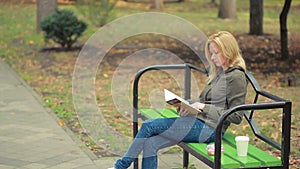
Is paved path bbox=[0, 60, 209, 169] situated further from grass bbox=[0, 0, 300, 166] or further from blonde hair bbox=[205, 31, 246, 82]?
blonde hair bbox=[205, 31, 246, 82]

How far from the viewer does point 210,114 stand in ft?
17.0

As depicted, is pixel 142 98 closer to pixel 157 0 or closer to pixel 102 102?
pixel 102 102

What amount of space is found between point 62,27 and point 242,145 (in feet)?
37.7

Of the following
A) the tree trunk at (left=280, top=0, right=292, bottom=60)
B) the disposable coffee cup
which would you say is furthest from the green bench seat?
the tree trunk at (left=280, top=0, right=292, bottom=60)

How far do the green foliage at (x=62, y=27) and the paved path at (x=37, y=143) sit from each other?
5850 millimetres

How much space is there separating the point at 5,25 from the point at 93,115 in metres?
13.9

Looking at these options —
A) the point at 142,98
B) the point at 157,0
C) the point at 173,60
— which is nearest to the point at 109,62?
the point at 173,60

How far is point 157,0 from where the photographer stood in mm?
30859

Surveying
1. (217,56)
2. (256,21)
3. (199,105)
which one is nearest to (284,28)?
(256,21)

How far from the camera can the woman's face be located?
5242 mm

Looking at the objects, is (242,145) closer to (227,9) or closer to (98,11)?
(98,11)

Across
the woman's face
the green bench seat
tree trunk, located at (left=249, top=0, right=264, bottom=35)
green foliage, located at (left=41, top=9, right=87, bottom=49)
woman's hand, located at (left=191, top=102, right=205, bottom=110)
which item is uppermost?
the woman's face

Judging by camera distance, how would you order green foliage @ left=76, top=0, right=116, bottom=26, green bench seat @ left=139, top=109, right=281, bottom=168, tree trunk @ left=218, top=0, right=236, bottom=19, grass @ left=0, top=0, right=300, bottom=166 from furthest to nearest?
tree trunk @ left=218, top=0, right=236, bottom=19 → green foliage @ left=76, top=0, right=116, bottom=26 → grass @ left=0, top=0, right=300, bottom=166 → green bench seat @ left=139, top=109, right=281, bottom=168

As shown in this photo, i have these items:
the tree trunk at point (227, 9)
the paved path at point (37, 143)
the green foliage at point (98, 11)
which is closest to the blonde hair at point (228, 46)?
the paved path at point (37, 143)
